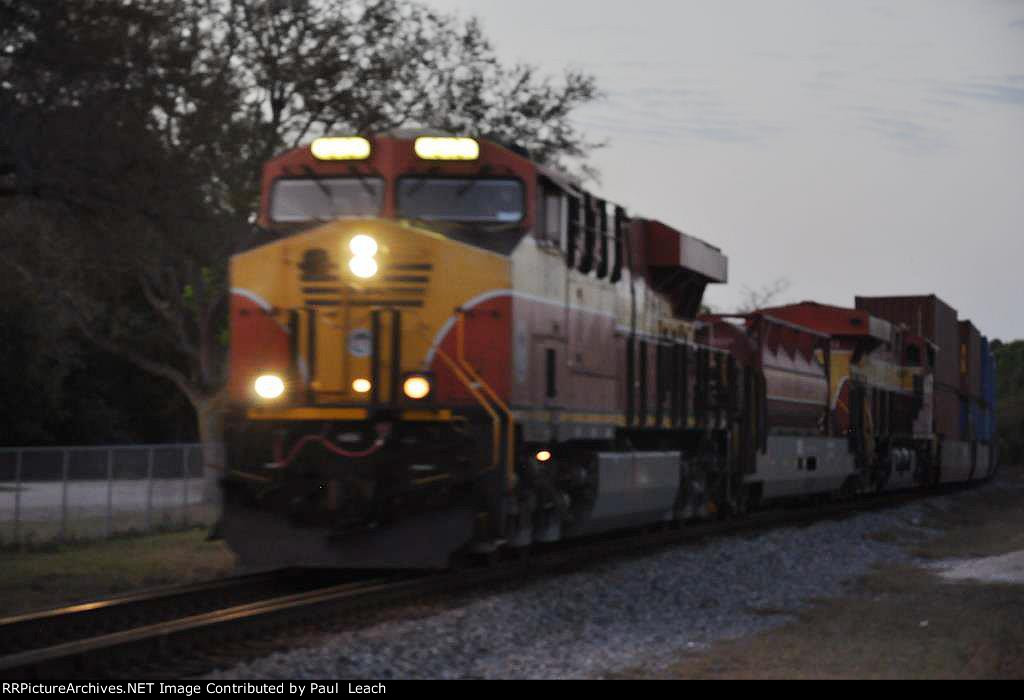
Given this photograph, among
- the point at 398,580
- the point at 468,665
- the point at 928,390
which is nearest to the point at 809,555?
the point at 398,580

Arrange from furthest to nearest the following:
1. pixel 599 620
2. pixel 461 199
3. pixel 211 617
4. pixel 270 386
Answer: pixel 461 199
pixel 270 386
pixel 599 620
pixel 211 617

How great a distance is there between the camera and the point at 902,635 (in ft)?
40.5

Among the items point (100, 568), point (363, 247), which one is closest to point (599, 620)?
point (363, 247)

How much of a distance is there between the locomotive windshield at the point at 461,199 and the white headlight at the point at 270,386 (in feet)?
6.67

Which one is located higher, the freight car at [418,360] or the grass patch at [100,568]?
the freight car at [418,360]

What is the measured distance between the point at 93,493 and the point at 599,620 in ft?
37.0

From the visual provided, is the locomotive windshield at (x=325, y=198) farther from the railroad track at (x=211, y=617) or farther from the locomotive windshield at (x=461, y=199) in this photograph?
the railroad track at (x=211, y=617)

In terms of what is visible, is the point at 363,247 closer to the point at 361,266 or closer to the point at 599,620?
the point at 361,266

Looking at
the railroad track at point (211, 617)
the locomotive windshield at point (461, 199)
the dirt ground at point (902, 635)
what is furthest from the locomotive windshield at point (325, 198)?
the dirt ground at point (902, 635)

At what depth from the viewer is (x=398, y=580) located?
1520 cm

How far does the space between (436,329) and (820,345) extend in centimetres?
1717

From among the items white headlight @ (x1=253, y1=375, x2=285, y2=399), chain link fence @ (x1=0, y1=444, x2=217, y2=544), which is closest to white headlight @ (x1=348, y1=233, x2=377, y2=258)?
white headlight @ (x1=253, y1=375, x2=285, y2=399)

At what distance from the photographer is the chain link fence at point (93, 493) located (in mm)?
20938

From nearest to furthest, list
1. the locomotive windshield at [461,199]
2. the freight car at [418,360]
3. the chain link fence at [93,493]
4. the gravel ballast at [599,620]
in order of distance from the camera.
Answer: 1. the gravel ballast at [599,620]
2. the freight car at [418,360]
3. the locomotive windshield at [461,199]
4. the chain link fence at [93,493]
